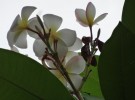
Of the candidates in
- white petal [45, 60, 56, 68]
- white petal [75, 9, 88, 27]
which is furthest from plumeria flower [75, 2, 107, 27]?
white petal [45, 60, 56, 68]

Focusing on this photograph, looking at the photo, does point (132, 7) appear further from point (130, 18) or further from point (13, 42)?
point (13, 42)

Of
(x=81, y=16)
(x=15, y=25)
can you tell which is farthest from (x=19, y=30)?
(x=81, y=16)

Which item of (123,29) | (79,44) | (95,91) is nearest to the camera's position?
(123,29)

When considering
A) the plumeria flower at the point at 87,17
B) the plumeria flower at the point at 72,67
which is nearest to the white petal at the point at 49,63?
the plumeria flower at the point at 72,67

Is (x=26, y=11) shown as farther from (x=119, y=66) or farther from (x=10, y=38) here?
(x=119, y=66)

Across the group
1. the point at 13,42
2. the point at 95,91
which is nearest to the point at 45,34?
the point at 13,42

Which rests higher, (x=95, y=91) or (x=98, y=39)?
(x=98, y=39)

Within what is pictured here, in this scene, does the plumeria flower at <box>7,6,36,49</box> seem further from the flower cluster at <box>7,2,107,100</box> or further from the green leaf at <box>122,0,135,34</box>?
the green leaf at <box>122,0,135,34</box>
